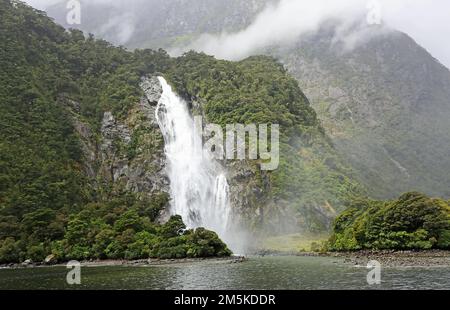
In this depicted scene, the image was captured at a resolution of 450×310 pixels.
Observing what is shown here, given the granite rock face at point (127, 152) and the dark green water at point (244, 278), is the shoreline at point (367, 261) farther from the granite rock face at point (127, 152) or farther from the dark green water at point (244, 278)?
the granite rock face at point (127, 152)

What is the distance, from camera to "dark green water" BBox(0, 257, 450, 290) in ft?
135

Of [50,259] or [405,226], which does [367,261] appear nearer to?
[405,226]

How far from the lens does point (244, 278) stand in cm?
4722

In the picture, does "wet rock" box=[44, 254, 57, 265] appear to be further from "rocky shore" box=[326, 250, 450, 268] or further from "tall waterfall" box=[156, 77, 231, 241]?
"rocky shore" box=[326, 250, 450, 268]

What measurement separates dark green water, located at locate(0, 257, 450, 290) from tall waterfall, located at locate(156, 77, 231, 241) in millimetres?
49672

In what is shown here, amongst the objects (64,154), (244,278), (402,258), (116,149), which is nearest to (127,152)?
(116,149)

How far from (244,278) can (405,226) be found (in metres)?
34.8

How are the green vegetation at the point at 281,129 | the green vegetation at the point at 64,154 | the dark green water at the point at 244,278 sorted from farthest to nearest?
1. the green vegetation at the point at 281,129
2. the green vegetation at the point at 64,154
3. the dark green water at the point at 244,278

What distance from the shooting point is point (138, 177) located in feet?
399

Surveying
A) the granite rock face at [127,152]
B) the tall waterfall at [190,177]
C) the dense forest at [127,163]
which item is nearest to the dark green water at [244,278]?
the dense forest at [127,163]

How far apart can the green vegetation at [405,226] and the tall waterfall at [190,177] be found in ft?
121

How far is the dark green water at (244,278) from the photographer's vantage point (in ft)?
135

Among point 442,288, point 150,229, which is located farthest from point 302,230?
point 442,288

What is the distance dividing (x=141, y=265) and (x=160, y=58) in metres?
113
